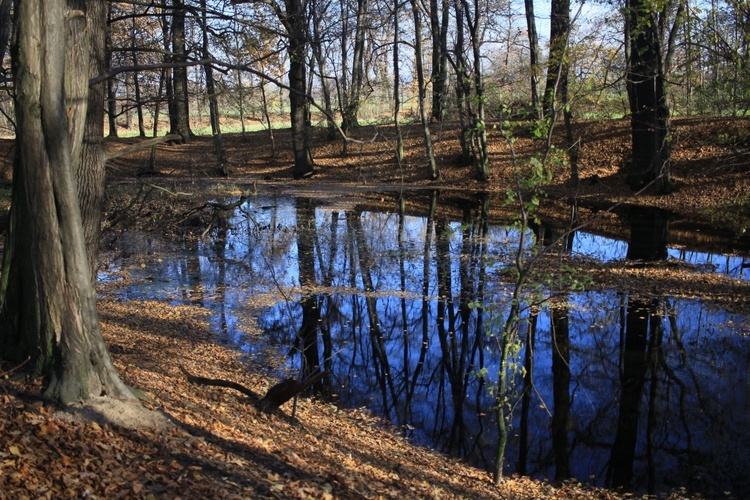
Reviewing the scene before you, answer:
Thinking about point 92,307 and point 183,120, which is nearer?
point 92,307

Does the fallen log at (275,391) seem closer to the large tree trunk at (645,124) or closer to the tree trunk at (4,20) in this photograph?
the tree trunk at (4,20)

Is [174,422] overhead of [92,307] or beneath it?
beneath

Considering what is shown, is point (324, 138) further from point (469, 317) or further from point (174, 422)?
point (174, 422)

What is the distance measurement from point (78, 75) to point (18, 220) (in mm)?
1442

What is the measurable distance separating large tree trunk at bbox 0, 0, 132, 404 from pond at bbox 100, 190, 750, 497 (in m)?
2.70

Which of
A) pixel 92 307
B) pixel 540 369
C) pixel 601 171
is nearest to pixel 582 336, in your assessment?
pixel 540 369

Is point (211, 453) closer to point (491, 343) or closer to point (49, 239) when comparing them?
point (49, 239)

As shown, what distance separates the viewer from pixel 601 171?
24625 mm

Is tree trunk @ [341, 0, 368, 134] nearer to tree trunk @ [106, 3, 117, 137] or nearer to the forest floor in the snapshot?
the forest floor

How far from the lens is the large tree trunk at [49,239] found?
15.3ft

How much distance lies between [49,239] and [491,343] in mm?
6996

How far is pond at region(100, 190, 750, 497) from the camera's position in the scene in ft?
22.6

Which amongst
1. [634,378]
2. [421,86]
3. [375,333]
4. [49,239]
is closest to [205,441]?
[49,239]

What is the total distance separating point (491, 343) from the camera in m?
9.98
